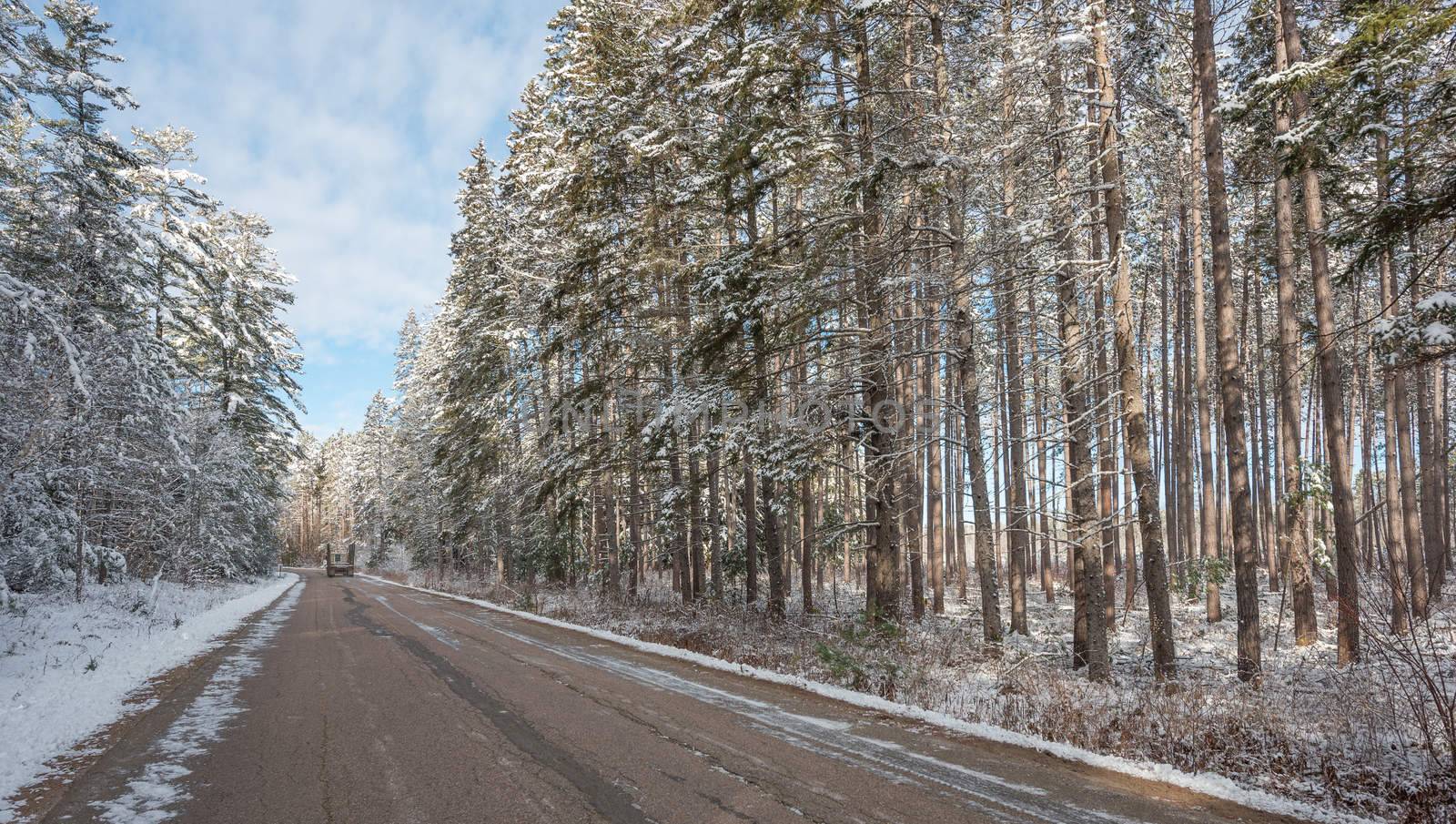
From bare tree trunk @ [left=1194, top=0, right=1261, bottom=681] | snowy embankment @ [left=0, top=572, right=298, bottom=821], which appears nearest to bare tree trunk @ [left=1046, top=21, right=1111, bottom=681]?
bare tree trunk @ [left=1194, top=0, right=1261, bottom=681]

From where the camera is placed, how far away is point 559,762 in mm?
5172

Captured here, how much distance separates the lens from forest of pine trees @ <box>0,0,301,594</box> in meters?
10.2

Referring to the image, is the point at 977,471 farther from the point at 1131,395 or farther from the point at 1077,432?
the point at 1131,395

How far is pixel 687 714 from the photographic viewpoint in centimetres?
667

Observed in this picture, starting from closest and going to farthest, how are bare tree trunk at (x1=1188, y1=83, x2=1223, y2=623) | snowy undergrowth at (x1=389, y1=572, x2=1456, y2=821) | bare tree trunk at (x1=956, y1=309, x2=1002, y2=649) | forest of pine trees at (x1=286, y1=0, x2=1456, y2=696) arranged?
snowy undergrowth at (x1=389, y1=572, x2=1456, y2=821) < forest of pine trees at (x1=286, y1=0, x2=1456, y2=696) < bare tree trunk at (x1=956, y1=309, x2=1002, y2=649) < bare tree trunk at (x1=1188, y1=83, x2=1223, y2=623)

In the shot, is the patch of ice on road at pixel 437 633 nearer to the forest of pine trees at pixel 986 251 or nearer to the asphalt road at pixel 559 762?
the asphalt road at pixel 559 762

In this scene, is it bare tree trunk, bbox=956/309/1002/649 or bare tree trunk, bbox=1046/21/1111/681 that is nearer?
bare tree trunk, bbox=1046/21/1111/681

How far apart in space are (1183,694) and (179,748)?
10103 millimetres

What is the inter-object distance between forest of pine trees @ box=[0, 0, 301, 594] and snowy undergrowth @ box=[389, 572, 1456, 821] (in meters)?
10.7

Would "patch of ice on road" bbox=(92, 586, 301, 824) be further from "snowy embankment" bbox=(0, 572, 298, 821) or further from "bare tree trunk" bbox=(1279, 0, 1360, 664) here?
"bare tree trunk" bbox=(1279, 0, 1360, 664)

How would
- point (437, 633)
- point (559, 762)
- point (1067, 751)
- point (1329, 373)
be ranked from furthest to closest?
point (437, 633) → point (1329, 373) → point (1067, 751) → point (559, 762)

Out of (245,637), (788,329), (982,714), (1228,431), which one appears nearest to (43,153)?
(245,637)

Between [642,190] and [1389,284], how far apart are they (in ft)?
58.4

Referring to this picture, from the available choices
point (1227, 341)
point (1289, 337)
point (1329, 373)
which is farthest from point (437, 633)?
point (1289, 337)
